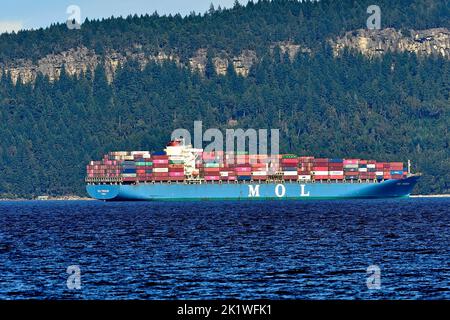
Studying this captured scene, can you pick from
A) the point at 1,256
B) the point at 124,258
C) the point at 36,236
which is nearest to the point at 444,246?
the point at 124,258

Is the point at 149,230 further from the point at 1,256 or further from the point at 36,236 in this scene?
the point at 1,256

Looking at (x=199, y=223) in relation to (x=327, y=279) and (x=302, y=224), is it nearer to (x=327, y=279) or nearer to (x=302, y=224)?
(x=302, y=224)

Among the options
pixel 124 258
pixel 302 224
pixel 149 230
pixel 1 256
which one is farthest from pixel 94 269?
pixel 302 224
